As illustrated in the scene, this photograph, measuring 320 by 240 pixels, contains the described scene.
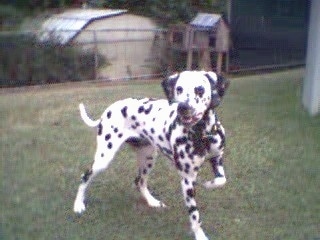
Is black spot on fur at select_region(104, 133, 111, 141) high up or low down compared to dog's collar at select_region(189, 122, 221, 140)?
down

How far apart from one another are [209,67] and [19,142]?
5988mm

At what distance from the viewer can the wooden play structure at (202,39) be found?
40.2ft

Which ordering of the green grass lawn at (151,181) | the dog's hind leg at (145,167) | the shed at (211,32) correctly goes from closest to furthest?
the green grass lawn at (151,181) → the dog's hind leg at (145,167) → the shed at (211,32)

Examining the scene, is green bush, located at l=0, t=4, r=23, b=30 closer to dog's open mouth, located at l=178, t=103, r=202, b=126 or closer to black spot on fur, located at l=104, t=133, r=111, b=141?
dog's open mouth, located at l=178, t=103, r=202, b=126

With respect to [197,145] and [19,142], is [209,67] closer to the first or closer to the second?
[19,142]

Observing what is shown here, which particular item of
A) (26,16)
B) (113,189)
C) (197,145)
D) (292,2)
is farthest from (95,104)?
(26,16)

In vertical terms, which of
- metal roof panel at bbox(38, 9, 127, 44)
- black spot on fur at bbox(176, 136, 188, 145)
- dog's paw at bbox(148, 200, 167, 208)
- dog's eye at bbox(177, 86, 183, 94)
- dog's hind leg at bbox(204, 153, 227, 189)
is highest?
metal roof panel at bbox(38, 9, 127, 44)

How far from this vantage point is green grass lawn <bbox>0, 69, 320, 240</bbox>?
4703 millimetres

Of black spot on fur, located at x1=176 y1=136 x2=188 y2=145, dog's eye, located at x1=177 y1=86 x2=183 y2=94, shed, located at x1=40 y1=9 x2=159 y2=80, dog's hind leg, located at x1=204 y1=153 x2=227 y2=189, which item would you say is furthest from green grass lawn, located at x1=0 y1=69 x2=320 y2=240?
shed, located at x1=40 y1=9 x2=159 y2=80

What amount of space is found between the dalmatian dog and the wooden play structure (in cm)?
730

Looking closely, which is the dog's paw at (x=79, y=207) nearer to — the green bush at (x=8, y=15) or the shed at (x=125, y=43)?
the green bush at (x=8, y=15)

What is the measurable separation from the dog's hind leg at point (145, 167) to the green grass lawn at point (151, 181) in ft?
0.25

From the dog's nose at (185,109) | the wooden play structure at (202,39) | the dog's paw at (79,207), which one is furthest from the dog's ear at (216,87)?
the wooden play structure at (202,39)

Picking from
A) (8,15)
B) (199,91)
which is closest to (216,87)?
(199,91)
